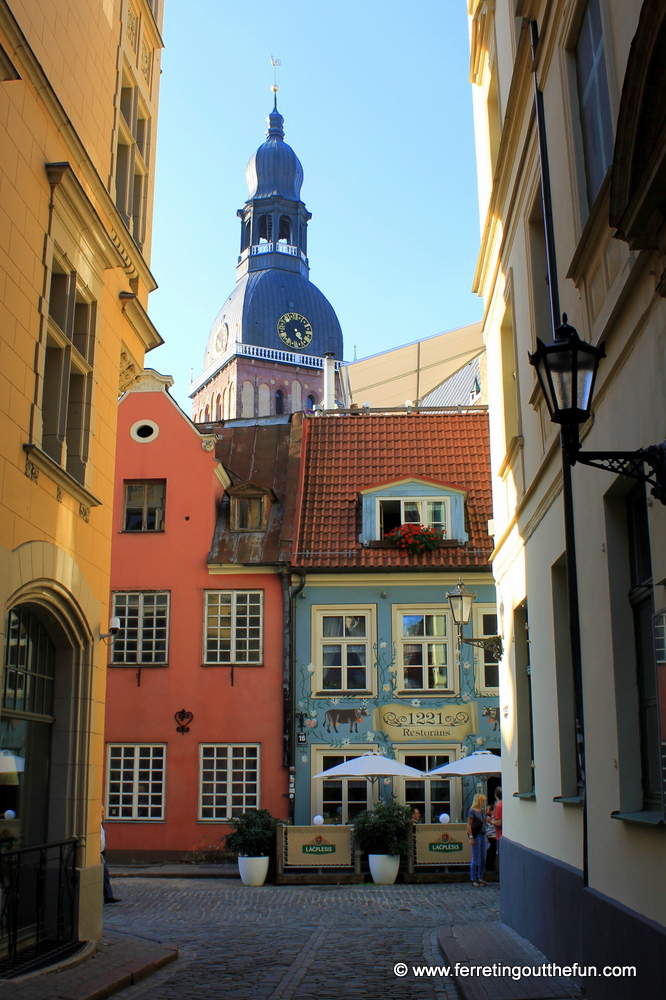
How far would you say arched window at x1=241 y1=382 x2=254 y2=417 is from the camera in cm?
8731

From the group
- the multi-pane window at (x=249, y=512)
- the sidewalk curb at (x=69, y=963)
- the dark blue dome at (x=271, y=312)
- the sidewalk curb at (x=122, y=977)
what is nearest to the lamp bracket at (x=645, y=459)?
the sidewalk curb at (x=122, y=977)

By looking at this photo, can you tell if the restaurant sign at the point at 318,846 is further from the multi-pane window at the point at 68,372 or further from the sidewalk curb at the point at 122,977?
the multi-pane window at the point at 68,372

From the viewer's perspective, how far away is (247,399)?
289 ft

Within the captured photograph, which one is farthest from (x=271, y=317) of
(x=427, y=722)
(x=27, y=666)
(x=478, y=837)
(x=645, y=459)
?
(x=645, y=459)

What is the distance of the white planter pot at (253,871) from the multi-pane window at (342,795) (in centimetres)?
341

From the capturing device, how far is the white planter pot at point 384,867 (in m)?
18.9

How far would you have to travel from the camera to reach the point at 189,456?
25.3 metres

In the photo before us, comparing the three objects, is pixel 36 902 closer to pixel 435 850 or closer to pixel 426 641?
pixel 435 850

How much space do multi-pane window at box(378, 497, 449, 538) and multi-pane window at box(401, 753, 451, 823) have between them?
527 cm

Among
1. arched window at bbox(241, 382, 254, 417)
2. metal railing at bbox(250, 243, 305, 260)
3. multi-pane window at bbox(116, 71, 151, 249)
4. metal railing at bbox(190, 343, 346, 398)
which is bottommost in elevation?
multi-pane window at bbox(116, 71, 151, 249)

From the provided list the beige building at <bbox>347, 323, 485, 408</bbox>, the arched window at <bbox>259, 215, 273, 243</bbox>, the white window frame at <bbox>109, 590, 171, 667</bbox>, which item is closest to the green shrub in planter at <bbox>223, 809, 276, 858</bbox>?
the white window frame at <bbox>109, 590, 171, 667</bbox>

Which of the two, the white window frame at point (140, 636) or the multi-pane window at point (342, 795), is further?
the white window frame at point (140, 636)

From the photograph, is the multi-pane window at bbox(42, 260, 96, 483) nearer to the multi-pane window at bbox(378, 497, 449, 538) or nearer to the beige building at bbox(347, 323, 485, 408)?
the multi-pane window at bbox(378, 497, 449, 538)

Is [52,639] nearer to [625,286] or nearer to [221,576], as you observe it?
[625,286]
